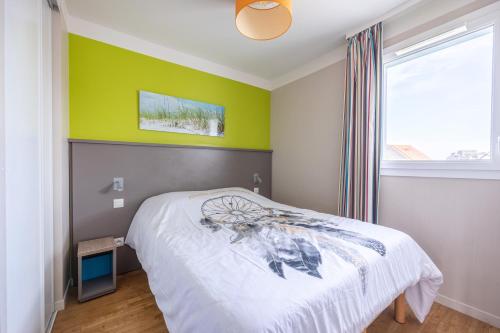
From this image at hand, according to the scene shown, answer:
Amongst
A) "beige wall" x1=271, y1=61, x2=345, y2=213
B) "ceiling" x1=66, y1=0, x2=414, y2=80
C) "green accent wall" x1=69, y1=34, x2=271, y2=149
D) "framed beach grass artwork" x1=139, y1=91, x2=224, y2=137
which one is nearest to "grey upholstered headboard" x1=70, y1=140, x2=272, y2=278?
"green accent wall" x1=69, y1=34, x2=271, y2=149

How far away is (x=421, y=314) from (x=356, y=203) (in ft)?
3.13

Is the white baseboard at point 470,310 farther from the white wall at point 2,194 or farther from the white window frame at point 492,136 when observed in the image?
the white wall at point 2,194

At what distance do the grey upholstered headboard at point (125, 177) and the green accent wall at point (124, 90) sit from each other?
14 cm

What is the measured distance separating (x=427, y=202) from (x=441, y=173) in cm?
28

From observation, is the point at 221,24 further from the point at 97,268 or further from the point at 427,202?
the point at 97,268

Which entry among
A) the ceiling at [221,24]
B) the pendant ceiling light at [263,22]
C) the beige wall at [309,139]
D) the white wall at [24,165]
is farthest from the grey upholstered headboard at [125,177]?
the pendant ceiling light at [263,22]

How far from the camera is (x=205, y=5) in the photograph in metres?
1.85

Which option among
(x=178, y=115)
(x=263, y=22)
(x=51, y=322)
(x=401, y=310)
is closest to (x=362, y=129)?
(x=263, y=22)

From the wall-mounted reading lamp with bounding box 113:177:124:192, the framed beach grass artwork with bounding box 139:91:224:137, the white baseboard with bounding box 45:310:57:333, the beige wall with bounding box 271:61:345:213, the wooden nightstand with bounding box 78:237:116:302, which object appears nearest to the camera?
the white baseboard with bounding box 45:310:57:333

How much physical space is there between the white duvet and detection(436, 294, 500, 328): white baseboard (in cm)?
50

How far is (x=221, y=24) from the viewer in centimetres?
210

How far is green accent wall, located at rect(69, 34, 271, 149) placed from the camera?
2.04 metres

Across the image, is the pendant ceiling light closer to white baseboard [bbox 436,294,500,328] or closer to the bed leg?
the bed leg

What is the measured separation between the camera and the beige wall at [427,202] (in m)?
1.58
